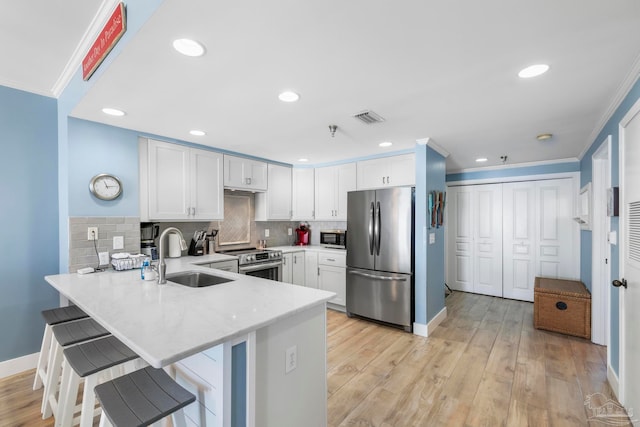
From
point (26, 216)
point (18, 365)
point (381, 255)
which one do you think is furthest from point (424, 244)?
point (18, 365)

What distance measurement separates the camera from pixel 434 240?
357 cm

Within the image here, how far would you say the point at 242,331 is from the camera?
4.01ft

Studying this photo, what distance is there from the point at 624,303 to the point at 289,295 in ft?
7.63

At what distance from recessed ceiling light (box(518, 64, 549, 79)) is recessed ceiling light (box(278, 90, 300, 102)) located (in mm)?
1454

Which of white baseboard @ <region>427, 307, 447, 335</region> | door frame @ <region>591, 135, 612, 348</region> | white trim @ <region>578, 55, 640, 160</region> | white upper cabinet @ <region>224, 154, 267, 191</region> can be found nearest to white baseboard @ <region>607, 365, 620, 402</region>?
door frame @ <region>591, 135, 612, 348</region>

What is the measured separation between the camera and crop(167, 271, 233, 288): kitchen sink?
7.92ft

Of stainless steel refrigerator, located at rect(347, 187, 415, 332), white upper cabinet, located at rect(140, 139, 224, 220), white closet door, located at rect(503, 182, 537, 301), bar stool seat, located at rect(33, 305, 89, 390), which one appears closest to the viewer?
bar stool seat, located at rect(33, 305, 89, 390)

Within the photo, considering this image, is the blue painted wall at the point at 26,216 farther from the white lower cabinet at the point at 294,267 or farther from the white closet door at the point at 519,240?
the white closet door at the point at 519,240

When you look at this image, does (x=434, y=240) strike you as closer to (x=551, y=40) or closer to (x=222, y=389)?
(x=551, y=40)

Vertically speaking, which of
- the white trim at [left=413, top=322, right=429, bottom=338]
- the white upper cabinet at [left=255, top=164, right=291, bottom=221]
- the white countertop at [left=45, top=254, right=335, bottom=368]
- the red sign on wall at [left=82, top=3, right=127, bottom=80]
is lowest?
the white trim at [left=413, top=322, right=429, bottom=338]

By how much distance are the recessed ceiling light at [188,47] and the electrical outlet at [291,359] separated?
1643 millimetres

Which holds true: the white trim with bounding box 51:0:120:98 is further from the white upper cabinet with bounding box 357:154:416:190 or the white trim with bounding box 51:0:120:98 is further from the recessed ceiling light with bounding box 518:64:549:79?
the white upper cabinet with bounding box 357:154:416:190

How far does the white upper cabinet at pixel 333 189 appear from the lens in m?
4.27

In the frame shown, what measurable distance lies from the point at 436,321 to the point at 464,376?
3.70 ft
